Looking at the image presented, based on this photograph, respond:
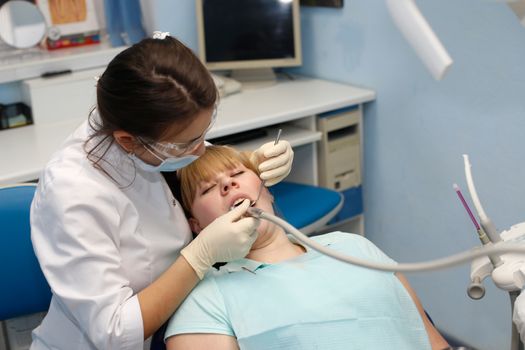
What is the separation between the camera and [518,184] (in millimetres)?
2166

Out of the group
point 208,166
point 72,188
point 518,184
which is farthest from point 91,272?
point 518,184

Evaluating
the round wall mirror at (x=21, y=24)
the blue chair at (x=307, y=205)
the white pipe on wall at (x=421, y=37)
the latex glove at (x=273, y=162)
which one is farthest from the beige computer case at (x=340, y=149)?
the white pipe on wall at (x=421, y=37)

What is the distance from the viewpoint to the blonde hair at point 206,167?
1628mm

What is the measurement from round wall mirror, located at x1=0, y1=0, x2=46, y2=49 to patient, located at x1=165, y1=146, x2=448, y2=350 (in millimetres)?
1276

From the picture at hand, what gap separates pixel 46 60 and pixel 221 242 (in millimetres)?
1467

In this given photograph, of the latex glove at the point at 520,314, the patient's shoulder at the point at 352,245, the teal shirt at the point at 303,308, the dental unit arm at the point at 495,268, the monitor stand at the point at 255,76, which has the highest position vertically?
the monitor stand at the point at 255,76

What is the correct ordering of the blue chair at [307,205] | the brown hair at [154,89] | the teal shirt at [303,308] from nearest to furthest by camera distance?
1. the brown hair at [154,89]
2. the teal shirt at [303,308]
3. the blue chair at [307,205]

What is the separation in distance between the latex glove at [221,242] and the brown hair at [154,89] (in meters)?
0.22

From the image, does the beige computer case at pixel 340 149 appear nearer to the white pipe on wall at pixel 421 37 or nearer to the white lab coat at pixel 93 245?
the white lab coat at pixel 93 245

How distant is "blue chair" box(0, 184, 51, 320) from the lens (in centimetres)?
166

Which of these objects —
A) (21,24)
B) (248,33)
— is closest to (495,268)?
(248,33)

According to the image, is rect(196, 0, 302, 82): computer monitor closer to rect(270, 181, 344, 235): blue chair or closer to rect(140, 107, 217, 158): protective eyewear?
rect(270, 181, 344, 235): blue chair

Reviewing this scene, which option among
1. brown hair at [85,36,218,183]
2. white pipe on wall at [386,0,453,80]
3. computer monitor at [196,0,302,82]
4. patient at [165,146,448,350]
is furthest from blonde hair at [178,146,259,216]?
computer monitor at [196,0,302,82]

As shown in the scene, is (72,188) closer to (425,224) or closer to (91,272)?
(91,272)
